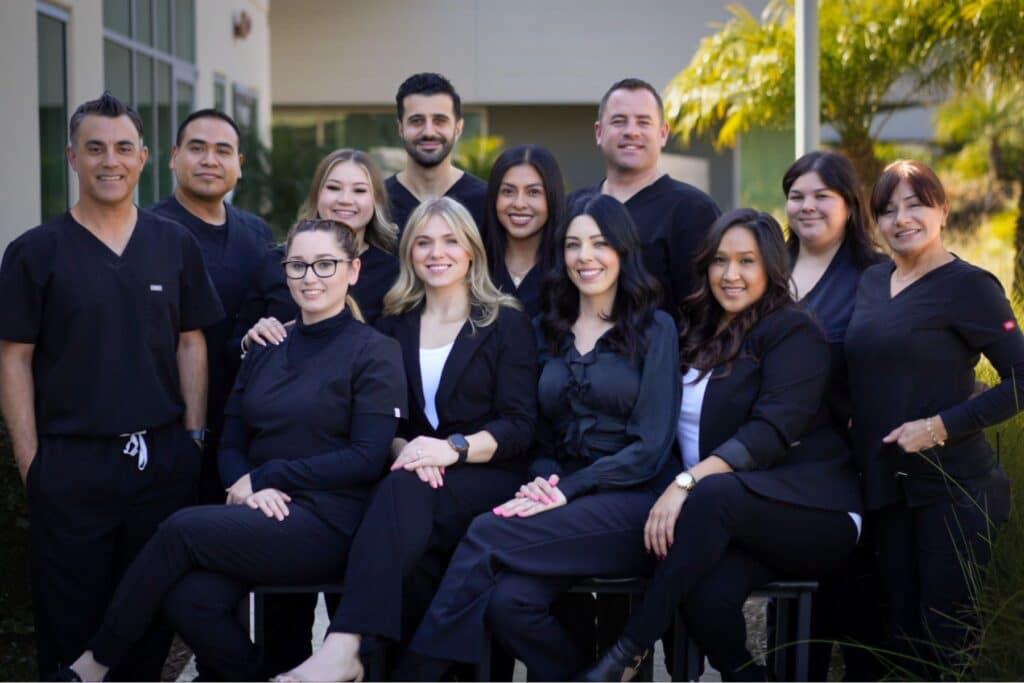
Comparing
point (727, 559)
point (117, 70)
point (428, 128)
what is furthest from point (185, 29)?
point (727, 559)

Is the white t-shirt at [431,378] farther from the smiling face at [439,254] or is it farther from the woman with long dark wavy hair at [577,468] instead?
the woman with long dark wavy hair at [577,468]

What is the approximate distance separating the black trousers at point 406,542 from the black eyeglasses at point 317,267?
74 cm

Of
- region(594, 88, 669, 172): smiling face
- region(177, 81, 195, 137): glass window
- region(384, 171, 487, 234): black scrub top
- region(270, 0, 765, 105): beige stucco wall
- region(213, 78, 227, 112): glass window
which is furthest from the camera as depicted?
region(270, 0, 765, 105): beige stucco wall

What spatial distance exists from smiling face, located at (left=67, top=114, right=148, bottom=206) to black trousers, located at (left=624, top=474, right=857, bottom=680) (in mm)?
2277

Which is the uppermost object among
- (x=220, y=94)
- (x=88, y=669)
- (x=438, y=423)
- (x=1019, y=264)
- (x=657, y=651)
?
(x=220, y=94)

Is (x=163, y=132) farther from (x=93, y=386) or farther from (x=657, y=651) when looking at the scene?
(x=93, y=386)

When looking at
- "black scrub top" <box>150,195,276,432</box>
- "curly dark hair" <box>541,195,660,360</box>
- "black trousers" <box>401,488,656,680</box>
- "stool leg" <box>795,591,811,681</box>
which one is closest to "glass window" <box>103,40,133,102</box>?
"black scrub top" <box>150,195,276,432</box>

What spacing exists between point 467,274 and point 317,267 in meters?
0.58

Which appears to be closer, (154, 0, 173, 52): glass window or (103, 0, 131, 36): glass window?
(103, 0, 131, 36): glass window

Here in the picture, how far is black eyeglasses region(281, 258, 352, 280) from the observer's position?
4469 mm

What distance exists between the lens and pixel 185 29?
1540 cm

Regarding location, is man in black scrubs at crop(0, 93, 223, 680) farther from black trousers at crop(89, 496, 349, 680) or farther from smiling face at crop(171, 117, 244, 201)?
smiling face at crop(171, 117, 244, 201)

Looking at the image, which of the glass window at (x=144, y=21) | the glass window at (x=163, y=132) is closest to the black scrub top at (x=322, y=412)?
the glass window at (x=144, y=21)

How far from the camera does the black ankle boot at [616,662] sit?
4090mm
